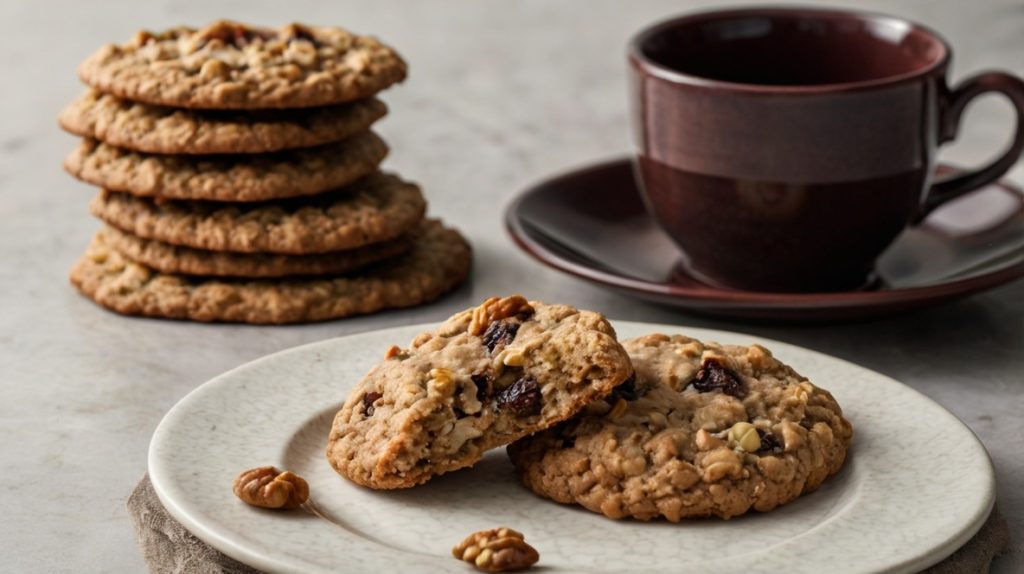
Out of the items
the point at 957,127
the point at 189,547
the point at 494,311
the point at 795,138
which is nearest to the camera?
the point at 189,547

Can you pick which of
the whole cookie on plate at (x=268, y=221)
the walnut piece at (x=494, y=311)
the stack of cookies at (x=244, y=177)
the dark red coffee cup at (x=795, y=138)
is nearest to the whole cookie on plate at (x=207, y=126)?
the stack of cookies at (x=244, y=177)

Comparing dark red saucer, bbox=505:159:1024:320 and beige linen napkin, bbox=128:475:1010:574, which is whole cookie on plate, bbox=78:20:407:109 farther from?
beige linen napkin, bbox=128:475:1010:574

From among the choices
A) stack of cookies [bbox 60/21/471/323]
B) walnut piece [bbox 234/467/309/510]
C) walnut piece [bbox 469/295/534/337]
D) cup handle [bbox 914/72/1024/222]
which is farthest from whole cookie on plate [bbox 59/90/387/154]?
cup handle [bbox 914/72/1024/222]

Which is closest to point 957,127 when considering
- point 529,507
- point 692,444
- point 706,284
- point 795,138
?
point 795,138

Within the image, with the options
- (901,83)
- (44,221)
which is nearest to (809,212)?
(901,83)

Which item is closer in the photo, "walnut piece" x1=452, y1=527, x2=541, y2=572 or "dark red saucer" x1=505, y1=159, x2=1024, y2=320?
"walnut piece" x1=452, y1=527, x2=541, y2=572

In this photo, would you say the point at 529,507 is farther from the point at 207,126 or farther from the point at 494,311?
the point at 207,126
